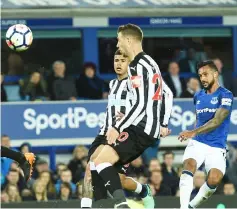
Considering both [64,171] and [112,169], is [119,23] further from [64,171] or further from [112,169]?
[112,169]

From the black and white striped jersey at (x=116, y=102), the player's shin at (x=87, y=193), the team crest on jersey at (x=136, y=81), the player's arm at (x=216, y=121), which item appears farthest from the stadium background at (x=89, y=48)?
the team crest on jersey at (x=136, y=81)

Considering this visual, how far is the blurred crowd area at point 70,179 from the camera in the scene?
1862 cm

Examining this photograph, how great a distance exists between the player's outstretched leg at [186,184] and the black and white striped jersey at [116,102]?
0.95 m

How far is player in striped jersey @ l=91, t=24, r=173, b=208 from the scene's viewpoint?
43.8 feet

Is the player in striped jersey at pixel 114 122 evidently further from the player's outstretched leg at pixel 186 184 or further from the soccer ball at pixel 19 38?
the soccer ball at pixel 19 38

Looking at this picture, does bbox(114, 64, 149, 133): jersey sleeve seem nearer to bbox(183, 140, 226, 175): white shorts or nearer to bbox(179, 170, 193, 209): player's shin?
bbox(179, 170, 193, 209): player's shin

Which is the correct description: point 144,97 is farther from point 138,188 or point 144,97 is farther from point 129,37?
point 138,188

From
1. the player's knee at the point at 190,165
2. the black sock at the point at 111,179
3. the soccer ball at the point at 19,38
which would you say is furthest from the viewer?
the soccer ball at the point at 19,38

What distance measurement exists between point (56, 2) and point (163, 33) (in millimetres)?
1947

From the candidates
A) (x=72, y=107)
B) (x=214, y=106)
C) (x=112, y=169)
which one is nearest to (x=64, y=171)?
(x=72, y=107)

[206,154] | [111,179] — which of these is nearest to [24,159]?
[111,179]

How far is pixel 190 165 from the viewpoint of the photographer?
49.2 ft

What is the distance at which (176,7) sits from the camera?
2112cm

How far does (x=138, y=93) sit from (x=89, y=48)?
25.9 ft
